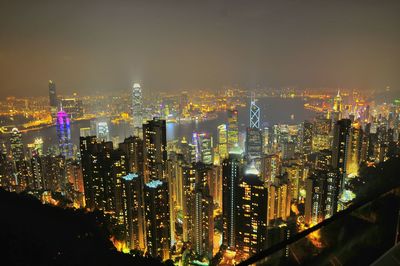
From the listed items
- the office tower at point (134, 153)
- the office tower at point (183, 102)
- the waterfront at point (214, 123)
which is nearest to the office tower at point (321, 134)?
the waterfront at point (214, 123)

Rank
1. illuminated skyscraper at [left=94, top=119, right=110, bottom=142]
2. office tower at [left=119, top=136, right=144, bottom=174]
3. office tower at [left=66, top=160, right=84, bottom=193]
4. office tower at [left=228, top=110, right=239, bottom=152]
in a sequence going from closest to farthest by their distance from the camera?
office tower at [left=119, top=136, right=144, bottom=174] < office tower at [left=66, top=160, right=84, bottom=193] < office tower at [left=228, top=110, right=239, bottom=152] < illuminated skyscraper at [left=94, top=119, right=110, bottom=142]

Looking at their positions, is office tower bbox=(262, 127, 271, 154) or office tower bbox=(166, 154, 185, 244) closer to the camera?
office tower bbox=(166, 154, 185, 244)

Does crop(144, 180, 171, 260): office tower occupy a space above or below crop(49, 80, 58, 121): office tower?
below

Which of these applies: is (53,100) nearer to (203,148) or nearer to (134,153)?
(134,153)

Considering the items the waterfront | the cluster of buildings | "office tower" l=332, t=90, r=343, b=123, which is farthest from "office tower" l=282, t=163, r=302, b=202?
"office tower" l=332, t=90, r=343, b=123

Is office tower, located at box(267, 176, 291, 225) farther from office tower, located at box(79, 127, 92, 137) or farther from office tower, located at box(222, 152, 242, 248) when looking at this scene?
office tower, located at box(79, 127, 92, 137)

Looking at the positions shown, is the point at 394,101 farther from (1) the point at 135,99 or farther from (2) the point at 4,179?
(2) the point at 4,179

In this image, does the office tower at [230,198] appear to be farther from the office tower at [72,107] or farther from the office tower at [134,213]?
the office tower at [72,107]
